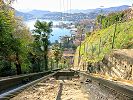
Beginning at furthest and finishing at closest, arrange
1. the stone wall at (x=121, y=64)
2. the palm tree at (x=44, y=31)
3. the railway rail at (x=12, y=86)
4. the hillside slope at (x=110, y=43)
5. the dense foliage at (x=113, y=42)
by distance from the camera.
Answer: the palm tree at (x=44, y=31) → the hillside slope at (x=110, y=43) → the dense foliage at (x=113, y=42) → the stone wall at (x=121, y=64) → the railway rail at (x=12, y=86)

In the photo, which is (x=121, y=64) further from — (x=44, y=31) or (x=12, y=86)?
(x=44, y=31)

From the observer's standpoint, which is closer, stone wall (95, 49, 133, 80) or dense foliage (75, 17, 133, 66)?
stone wall (95, 49, 133, 80)

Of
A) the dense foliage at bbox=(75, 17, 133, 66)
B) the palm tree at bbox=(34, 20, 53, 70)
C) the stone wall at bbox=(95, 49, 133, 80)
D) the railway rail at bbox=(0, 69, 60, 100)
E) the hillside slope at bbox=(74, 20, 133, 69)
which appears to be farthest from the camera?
the palm tree at bbox=(34, 20, 53, 70)

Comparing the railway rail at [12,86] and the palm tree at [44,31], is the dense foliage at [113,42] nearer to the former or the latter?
the palm tree at [44,31]

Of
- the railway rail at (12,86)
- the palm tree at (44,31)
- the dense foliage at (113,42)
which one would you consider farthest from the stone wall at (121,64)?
the palm tree at (44,31)

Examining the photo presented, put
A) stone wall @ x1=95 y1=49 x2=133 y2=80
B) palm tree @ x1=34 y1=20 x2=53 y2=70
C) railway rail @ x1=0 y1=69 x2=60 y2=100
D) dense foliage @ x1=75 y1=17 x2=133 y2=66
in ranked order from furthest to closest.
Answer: palm tree @ x1=34 y1=20 x2=53 y2=70
dense foliage @ x1=75 y1=17 x2=133 y2=66
stone wall @ x1=95 y1=49 x2=133 y2=80
railway rail @ x1=0 y1=69 x2=60 y2=100

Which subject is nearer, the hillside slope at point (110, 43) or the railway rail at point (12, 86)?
the railway rail at point (12, 86)

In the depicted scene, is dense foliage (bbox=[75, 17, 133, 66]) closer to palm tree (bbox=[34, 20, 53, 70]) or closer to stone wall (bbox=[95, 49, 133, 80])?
palm tree (bbox=[34, 20, 53, 70])

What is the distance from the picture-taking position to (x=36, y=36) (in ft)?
272

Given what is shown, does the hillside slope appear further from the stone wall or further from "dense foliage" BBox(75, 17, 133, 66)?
the stone wall

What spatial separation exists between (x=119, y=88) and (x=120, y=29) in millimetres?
84496

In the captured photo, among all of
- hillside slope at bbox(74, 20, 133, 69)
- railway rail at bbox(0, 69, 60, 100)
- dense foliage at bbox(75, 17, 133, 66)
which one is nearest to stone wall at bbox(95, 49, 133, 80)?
railway rail at bbox(0, 69, 60, 100)

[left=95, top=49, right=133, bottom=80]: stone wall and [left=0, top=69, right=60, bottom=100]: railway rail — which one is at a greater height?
[left=0, top=69, right=60, bottom=100]: railway rail

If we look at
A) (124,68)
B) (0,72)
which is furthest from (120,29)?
(124,68)
